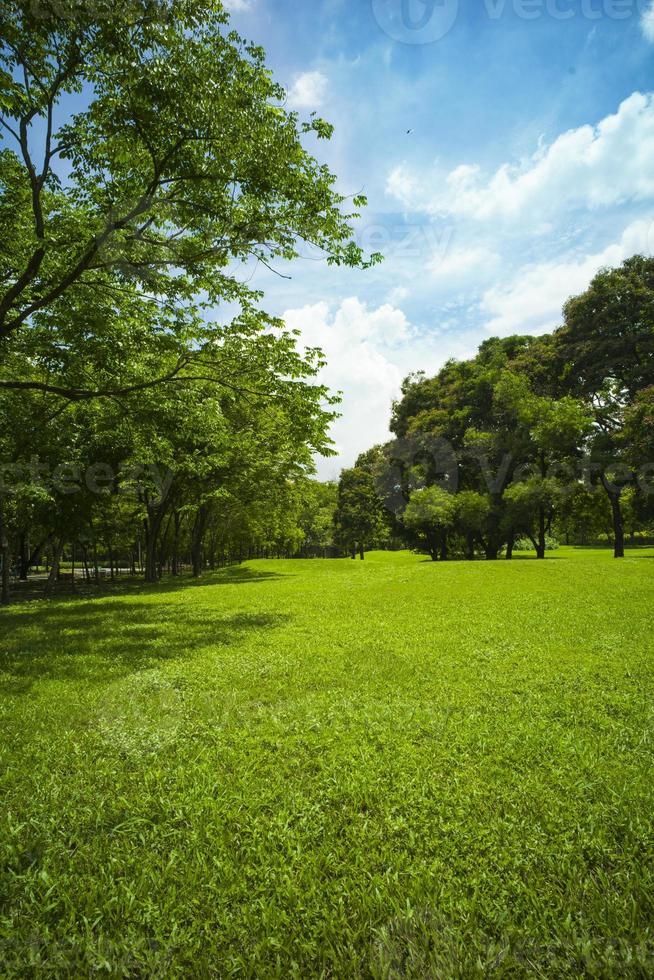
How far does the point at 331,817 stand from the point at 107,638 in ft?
28.9

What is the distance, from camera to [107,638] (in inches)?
423

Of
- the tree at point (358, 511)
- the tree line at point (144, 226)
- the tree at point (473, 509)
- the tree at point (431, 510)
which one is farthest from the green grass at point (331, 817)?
the tree at point (358, 511)

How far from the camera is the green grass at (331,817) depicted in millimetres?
2637

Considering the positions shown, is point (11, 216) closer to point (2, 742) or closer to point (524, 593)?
point (2, 742)

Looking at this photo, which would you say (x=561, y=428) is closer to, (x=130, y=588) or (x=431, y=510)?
(x=431, y=510)

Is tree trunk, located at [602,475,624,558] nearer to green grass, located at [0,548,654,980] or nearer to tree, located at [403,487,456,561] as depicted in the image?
tree, located at [403,487,456,561]

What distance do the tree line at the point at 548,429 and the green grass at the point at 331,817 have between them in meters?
24.5

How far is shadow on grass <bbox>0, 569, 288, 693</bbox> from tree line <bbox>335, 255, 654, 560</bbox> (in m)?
23.8

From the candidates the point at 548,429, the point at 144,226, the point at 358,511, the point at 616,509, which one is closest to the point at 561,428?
the point at 548,429

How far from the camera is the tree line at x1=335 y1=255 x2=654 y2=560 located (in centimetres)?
2917

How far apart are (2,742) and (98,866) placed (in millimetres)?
2773

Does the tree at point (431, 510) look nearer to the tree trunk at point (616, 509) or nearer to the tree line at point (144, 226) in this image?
the tree trunk at point (616, 509)

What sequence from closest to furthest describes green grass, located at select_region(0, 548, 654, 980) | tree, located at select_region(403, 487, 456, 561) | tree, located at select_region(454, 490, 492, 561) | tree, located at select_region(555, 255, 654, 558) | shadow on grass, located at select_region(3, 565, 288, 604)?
green grass, located at select_region(0, 548, 654, 980), shadow on grass, located at select_region(3, 565, 288, 604), tree, located at select_region(555, 255, 654, 558), tree, located at select_region(454, 490, 492, 561), tree, located at select_region(403, 487, 456, 561)

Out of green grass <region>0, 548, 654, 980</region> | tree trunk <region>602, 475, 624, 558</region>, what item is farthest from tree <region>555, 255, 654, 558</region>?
green grass <region>0, 548, 654, 980</region>
